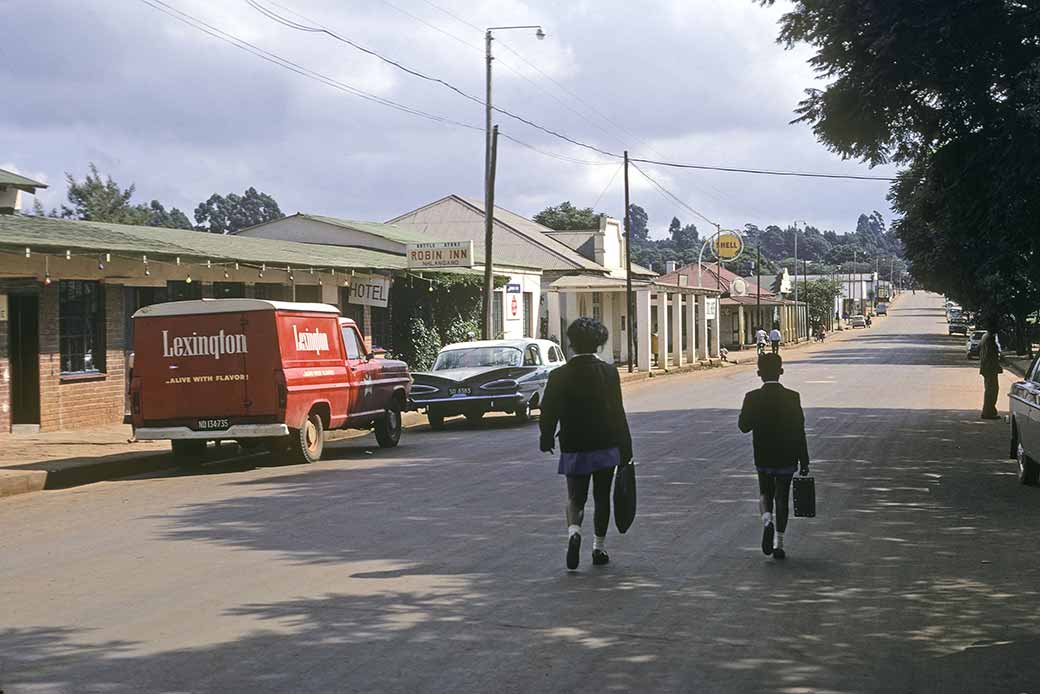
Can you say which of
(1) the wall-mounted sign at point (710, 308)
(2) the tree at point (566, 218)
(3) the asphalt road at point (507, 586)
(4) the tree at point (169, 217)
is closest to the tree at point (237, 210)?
(4) the tree at point (169, 217)

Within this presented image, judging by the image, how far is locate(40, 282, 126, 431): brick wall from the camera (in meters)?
20.7

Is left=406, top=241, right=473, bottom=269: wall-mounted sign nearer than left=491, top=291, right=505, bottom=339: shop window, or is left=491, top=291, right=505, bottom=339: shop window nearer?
left=406, top=241, right=473, bottom=269: wall-mounted sign

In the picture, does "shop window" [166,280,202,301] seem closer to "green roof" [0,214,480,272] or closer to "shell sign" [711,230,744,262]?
"green roof" [0,214,480,272]

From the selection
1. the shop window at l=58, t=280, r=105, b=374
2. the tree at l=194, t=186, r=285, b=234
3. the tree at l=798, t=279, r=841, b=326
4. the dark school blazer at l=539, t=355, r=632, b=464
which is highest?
the tree at l=194, t=186, r=285, b=234

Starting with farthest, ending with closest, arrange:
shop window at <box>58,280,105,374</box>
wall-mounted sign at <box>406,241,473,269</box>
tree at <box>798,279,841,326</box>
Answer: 1. tree at <box>798,279,841,326</box>
2. wall-mounted sign at <box>406,241,473,269</box>
3. shop window at <box>58,280,105,374</box>

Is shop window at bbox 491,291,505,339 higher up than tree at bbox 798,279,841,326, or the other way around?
tree at bbox 798,279,841,326

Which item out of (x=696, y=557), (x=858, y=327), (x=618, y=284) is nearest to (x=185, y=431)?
(x=696, y=557)

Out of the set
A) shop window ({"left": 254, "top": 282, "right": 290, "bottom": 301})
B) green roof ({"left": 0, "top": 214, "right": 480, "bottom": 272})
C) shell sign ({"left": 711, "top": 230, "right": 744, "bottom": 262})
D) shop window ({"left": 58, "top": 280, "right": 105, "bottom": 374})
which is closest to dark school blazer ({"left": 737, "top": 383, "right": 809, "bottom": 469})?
green roof ({"left": 0, "top": 214, "right": 480, "bottom": 272})

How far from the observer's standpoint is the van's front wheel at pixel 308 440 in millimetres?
16797

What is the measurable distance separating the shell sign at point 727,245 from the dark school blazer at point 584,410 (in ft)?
207

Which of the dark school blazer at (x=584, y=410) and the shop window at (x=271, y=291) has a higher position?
the shop window at (x=271, y=291)

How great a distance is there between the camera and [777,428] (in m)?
9.33

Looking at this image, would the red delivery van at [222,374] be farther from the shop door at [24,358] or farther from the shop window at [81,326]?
the shop window at [81,326]

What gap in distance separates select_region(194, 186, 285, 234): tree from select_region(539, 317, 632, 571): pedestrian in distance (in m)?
165
